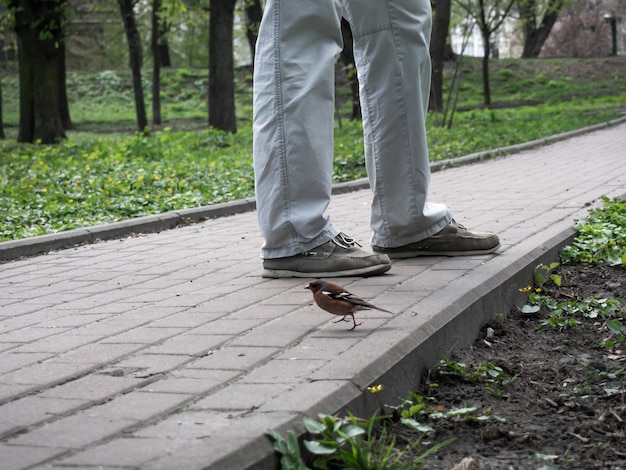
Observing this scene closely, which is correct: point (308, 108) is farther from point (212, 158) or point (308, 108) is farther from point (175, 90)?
point (175, 90)

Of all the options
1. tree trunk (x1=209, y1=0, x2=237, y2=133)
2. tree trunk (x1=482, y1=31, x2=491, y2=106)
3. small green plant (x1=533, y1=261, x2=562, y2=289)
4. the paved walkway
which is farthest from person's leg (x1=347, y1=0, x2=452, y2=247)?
tree trunk (x1=482, y1=31, x2=491, y2=106)

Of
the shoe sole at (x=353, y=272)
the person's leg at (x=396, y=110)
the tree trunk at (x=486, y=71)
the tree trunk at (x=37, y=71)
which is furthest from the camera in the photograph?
A: the tree trunk at (x=486, y=71)

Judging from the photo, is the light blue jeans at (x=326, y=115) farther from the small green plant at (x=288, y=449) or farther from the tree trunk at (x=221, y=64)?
the tree trunk at (x=221, y=64)

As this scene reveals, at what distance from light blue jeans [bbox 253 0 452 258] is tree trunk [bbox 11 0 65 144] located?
16.9 meters

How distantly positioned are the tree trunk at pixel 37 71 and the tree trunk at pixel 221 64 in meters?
3.54

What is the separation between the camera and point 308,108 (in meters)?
4.31

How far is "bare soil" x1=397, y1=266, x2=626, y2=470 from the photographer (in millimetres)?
2674

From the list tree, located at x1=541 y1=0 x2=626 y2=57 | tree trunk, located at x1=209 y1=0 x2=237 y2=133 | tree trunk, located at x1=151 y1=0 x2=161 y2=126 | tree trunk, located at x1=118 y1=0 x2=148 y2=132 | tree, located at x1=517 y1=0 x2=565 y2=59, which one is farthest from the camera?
tree, located at x1=541 y1=0 x2=626 y2=57

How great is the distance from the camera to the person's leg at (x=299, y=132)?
4.30m

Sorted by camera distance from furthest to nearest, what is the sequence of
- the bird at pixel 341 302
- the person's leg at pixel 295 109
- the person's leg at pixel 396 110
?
the person's leg at pixel 396 110, the person's leg at pixel 295 109, the bird at pixel 341 302

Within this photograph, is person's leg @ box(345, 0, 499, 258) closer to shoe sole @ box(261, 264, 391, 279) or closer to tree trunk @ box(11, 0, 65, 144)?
shoe sole @ box(261, 264, 391, 279)

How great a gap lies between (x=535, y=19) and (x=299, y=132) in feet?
151

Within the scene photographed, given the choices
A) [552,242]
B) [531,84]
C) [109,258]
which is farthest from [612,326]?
[531,84]

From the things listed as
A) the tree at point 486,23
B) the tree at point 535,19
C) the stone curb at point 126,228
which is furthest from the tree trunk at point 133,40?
the tree at point 535,19
